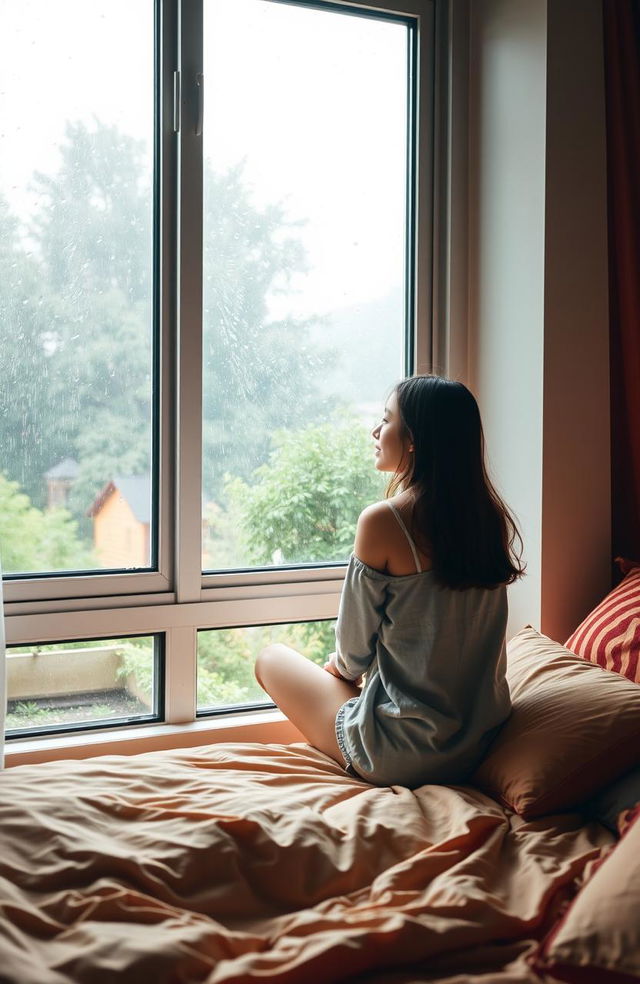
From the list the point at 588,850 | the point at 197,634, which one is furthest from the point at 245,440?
the point at 588,850

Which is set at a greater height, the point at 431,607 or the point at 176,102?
the point at 176,102

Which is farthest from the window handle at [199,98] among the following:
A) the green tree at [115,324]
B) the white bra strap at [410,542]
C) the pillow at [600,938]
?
the pillow at [600,938]

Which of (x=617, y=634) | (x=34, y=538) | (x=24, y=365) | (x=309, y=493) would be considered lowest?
(x=617, y=634)

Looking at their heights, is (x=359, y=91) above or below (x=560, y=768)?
above

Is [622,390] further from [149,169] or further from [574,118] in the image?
[149,169]

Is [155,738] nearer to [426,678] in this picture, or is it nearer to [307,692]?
[307,692]

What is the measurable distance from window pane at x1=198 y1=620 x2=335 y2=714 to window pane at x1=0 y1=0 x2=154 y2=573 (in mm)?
323

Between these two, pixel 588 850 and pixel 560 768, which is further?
pixel 560 768

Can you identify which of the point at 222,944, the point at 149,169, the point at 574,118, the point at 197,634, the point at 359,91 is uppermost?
the point at 359,91

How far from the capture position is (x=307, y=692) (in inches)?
76.9

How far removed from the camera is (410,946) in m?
1.09

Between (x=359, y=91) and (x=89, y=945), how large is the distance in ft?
7.32

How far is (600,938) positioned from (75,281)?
70.9 inches

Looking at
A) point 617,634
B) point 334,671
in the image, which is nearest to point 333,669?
point 334,671
